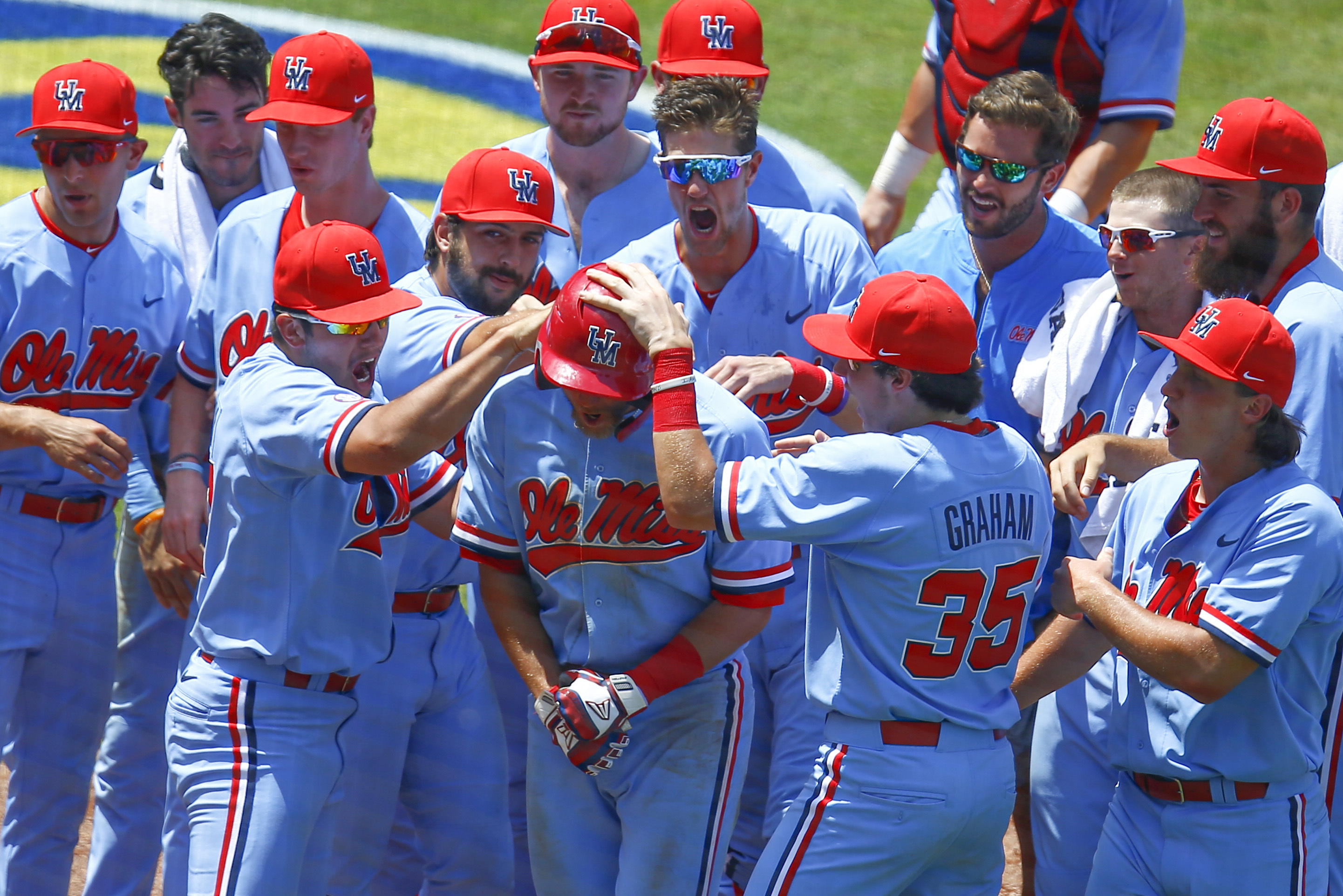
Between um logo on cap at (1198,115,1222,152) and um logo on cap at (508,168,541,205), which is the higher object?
um logo on cap at (1198,115,1222,152)

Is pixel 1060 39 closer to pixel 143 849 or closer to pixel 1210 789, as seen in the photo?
pixel 1210 789

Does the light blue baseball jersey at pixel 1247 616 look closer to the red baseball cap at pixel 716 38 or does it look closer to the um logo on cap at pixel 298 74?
the red baseball cap at pixel 716 38

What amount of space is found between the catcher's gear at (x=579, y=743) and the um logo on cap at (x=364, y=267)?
3.31ft

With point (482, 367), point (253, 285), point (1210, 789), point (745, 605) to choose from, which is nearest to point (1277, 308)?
point (1210, 789)

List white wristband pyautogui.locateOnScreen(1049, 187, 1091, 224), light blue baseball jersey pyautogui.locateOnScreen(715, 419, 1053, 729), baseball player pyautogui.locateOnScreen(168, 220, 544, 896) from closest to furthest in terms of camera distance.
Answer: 1. light blue baseball jersey pyautogui.locateOnScreen(715, 419, 1053, 729)
2. baseball player pyautogui.locateOnScreen(168, 220, 544, 896)
3. white wristband pyautogui.locateOnScreen(1049, 187, 1091, 224)

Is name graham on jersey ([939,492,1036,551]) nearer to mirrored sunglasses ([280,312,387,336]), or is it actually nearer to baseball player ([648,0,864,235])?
mirrored sunglasses ([280,312,387,336])

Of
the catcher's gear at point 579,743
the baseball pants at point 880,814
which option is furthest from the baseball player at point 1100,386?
the catcher's gear at point 579,743

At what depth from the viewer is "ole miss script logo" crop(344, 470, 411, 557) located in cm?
342

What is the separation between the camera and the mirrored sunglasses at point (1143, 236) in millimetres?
3713

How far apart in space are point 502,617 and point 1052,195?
9.01ft

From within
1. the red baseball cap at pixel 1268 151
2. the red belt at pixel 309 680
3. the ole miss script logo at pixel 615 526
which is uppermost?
the red baseball cap at pixel 1268 151

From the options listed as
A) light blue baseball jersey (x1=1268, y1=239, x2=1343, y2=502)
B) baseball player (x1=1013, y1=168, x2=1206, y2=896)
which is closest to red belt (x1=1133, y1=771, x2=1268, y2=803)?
baseball player (x1=1013, y1=168, x2=1206, y2=896)

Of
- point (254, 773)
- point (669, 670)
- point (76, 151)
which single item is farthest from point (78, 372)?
point (669, 670)

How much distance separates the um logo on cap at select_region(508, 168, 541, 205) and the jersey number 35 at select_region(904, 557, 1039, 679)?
1.55 m
